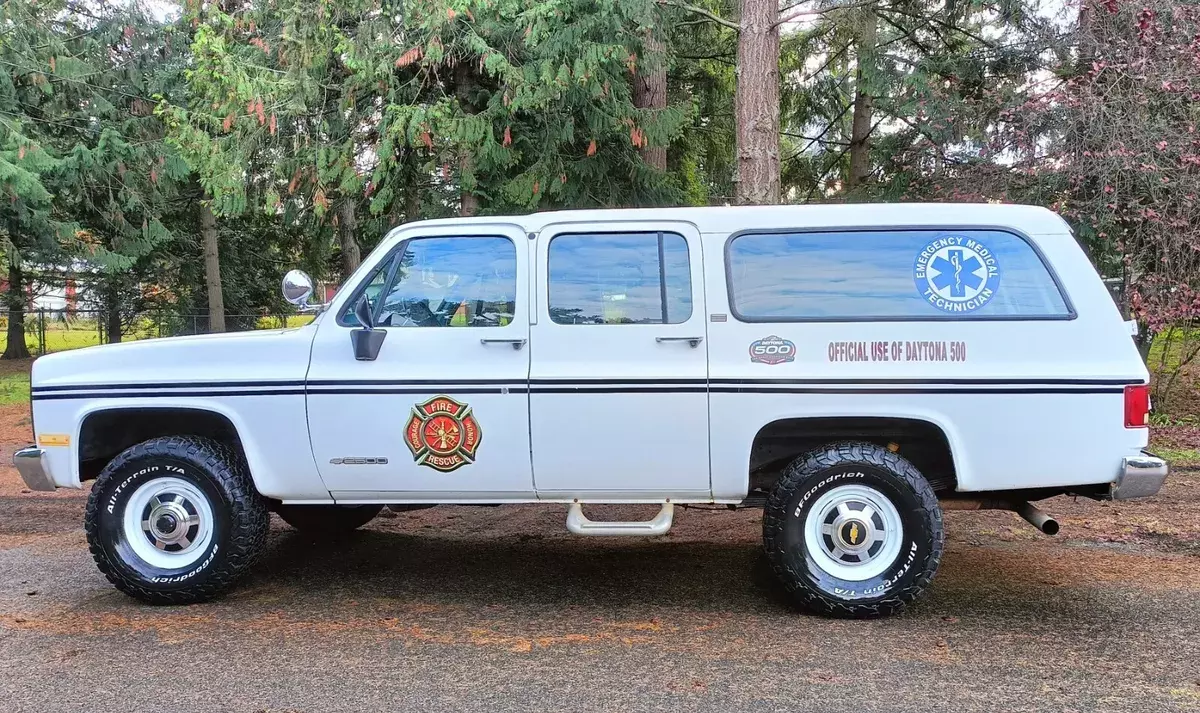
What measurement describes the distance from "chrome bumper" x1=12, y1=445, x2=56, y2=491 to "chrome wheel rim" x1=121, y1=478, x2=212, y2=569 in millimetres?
520

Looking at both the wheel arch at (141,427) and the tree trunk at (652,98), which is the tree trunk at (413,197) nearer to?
the tree trunk at (652,98)

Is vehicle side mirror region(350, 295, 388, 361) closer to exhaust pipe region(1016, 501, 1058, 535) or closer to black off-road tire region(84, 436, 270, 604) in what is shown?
black off-road tire region(84, 436, 270, 604)

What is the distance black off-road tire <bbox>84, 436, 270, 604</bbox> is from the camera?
4.77 m

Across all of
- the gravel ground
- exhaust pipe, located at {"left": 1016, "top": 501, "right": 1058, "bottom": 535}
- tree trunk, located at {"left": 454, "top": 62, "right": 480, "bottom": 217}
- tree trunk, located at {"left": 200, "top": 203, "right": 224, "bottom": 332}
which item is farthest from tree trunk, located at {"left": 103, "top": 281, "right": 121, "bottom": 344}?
exhaust pipe, located at {"left": 1016, "top": 501, "right": 1058, "bottom": 535}

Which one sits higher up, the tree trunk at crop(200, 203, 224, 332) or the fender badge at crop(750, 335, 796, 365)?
the tree trunk at crop(200, 203, 224, 332)

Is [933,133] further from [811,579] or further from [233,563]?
[233,563]

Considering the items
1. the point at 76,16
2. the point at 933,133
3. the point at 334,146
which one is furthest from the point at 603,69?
the point at 76,16

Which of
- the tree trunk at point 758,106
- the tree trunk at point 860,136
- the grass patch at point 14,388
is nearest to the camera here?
the tree trunk at point 758,106

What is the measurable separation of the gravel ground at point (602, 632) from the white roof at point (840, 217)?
2.04 metres

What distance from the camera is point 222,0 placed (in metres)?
13.6

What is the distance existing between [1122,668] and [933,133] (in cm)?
788

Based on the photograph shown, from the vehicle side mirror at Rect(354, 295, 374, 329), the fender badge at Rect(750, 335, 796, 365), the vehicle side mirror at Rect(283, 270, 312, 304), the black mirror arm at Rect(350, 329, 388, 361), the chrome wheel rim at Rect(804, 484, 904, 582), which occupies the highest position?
the vehicle side mirror at Rect(283, 270, 312, 304)

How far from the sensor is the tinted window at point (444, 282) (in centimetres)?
470

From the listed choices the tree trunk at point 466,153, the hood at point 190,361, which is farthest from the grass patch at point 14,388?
the hood at point 190,361
